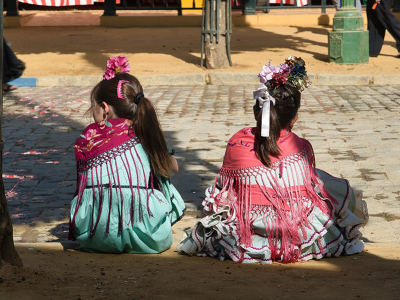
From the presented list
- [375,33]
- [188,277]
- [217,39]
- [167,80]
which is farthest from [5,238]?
[375,33]

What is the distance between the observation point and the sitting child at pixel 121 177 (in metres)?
3.39

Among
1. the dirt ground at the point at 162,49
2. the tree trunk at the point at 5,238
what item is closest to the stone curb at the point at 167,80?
the dirt ground at the point at 162,49

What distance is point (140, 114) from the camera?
3.32 metres

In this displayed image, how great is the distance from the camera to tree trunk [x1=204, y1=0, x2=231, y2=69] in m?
10.7

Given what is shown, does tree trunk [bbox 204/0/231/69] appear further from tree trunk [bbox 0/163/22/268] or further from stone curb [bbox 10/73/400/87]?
tree trunk [bbox 0/163/22/268]

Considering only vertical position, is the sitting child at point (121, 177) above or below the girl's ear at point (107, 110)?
below

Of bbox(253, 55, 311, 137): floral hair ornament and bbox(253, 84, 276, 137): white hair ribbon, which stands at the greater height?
bbox(253, 55, 311, 137): floral hair ornament

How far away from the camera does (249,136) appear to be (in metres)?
3.41

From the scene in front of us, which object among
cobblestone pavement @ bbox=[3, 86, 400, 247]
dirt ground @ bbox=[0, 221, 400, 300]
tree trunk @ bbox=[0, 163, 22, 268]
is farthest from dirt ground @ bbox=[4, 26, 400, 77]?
tree trunk @ bbox=[0, 163, 22, 268]

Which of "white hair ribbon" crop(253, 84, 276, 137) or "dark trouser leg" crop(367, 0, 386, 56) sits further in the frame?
"dark trouser leg" crop(367, 0, 386, 56)

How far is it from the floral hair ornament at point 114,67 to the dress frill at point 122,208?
51 cm

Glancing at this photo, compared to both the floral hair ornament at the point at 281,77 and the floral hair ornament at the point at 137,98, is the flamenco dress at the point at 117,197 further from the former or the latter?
the floral hair ornament at the point at 281,77

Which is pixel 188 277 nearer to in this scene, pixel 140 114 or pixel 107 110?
pixel 140 114

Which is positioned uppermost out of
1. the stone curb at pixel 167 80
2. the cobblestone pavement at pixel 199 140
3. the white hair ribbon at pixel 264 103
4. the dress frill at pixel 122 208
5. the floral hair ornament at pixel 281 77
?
the floral hair ornament at pixel 281 77
